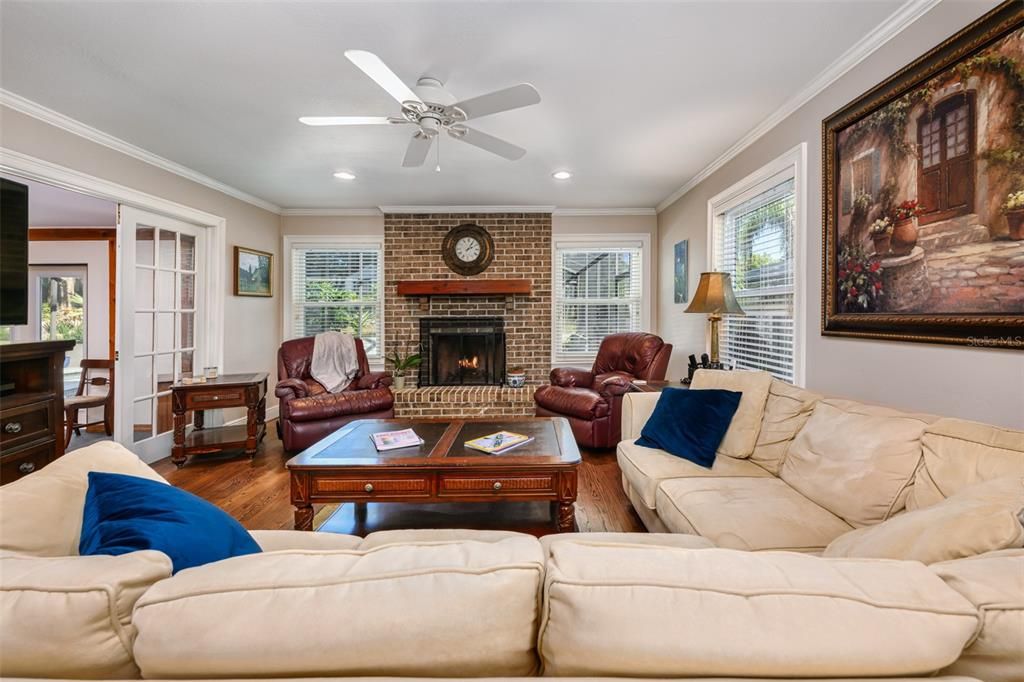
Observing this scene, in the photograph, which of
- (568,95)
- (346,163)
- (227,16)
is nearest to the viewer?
(227,16)

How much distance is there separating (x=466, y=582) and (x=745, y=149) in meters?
3.61

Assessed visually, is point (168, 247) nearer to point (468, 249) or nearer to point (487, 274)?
point (468, 249)

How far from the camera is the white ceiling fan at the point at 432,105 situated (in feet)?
6.21

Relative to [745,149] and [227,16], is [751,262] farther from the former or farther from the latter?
[227,16]

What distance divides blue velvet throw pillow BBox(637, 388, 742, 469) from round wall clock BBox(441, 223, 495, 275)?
10.3 ft

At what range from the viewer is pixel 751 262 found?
3365 millimetres

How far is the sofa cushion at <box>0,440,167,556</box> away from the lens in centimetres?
89

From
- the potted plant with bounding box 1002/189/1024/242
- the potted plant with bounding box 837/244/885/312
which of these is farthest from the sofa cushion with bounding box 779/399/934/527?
the potted plant with bounding box 1002/189/1024/242

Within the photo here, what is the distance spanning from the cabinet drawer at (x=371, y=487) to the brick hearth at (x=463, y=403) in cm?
242

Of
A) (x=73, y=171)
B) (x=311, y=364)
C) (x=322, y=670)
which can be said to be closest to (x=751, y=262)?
(x=322, y=670)

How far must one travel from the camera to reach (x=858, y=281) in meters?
2.18

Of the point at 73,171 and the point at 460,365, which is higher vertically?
the point at 73,171

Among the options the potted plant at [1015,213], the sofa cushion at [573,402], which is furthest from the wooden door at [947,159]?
the sofa cushion at [573,402]

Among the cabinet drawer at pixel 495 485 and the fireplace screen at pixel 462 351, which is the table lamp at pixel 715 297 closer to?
the cabinet drawer at pixel 495 485
